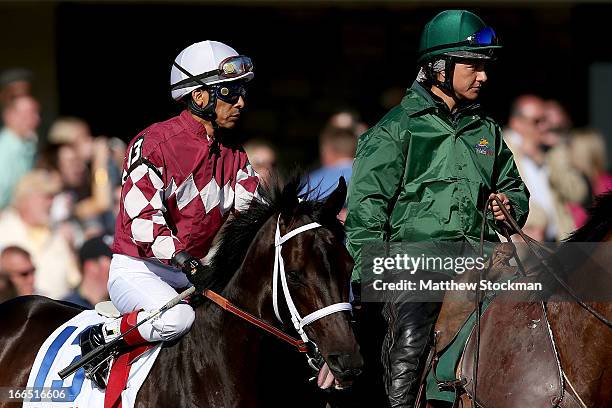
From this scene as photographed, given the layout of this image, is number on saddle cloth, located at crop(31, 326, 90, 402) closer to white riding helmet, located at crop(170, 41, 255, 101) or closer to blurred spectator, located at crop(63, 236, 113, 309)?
white riding helmet, located at crop(170, 41, 255, 101)

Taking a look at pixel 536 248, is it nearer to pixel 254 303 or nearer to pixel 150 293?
pixel 254 303

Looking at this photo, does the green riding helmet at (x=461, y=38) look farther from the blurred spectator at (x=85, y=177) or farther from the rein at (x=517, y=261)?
the blurred spectator at (x=85, y=177)

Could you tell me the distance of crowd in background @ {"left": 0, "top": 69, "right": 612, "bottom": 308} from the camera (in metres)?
9.16

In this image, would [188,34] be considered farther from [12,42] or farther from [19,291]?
[19,291]

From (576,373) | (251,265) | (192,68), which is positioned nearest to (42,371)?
(251,265)

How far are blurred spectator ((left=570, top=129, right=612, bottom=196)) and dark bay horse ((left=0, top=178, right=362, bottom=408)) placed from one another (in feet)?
18.3

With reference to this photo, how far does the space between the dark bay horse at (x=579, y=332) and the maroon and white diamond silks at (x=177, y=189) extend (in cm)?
141

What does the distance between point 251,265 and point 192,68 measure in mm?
1013

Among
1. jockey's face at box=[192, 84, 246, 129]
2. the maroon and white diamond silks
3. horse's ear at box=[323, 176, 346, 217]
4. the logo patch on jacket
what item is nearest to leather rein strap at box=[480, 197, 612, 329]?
the logo patch on jacket

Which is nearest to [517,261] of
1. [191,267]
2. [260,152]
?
[191,267]

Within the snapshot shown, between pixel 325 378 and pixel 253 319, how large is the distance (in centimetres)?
45

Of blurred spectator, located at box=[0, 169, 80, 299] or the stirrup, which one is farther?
blurred spectator, located at box=[0, 169, 80, 299]

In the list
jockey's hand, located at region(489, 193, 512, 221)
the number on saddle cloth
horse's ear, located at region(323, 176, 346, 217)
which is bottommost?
the number on saddle cloth

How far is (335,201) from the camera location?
503 centimetres
